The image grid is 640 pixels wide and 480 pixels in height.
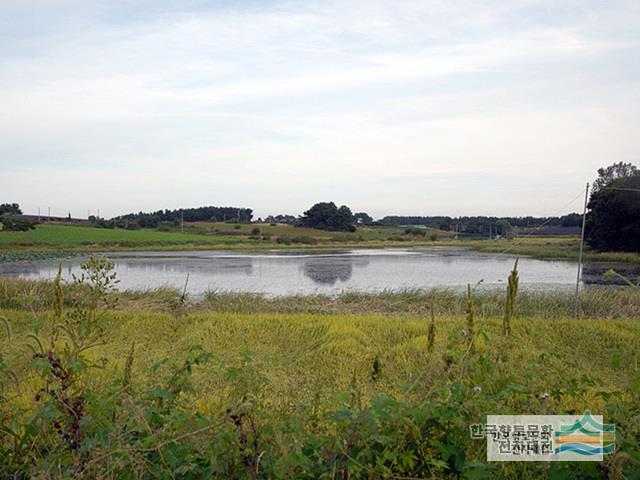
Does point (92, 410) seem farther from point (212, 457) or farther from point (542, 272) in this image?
point (542, 272)

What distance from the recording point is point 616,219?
3362cm

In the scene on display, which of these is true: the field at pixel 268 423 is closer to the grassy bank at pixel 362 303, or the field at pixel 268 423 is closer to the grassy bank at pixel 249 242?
the grassy bank at pixel 362 303

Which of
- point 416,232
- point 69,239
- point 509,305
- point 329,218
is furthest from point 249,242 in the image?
point 509,305

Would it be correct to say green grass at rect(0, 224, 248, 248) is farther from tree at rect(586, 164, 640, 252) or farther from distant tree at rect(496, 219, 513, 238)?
tree at rect(586, 164, 640, 252)

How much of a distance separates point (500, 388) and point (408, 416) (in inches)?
21.4

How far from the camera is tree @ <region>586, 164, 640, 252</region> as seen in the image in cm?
3225

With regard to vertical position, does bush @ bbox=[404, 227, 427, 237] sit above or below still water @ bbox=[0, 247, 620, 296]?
above

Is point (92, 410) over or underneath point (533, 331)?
over

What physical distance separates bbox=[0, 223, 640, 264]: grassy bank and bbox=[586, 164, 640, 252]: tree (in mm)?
873

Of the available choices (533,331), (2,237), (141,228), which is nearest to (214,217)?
(141,228)

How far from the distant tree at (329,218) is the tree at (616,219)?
100.0 feet

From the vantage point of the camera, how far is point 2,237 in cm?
3897

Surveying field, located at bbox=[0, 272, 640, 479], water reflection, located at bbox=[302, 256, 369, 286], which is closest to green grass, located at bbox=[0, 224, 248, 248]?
water reflection, located at bbox=[302, 256, 369, 286]

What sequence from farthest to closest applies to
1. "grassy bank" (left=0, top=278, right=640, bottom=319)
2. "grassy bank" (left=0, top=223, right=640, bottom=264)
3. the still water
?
"grassy bank" (left=0, top=223, right=640, bottom=264) < the still water < "grassy bank" (left=0, top=278, right=640, bottom=319)
